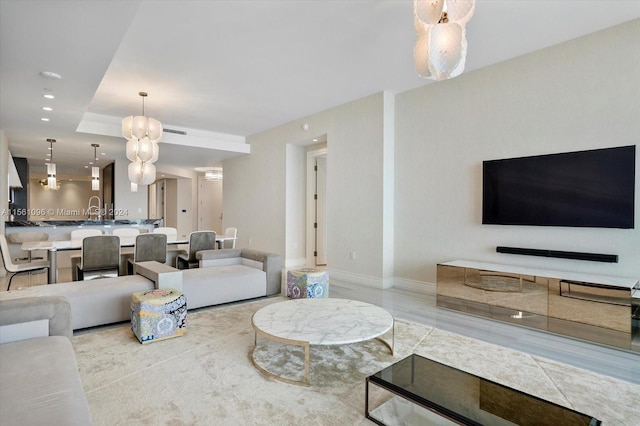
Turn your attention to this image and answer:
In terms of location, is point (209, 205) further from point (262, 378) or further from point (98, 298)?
point (262, 378)

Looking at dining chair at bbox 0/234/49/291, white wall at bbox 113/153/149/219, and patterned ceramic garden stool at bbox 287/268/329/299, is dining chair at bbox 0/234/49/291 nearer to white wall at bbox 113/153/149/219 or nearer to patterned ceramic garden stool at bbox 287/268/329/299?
patterned ceramic garden stool at bbox 287/268/329/299

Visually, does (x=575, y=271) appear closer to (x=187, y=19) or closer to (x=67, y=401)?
(x=67, y=401)

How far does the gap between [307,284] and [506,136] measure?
9.80 feet

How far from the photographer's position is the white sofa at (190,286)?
10.7 feet

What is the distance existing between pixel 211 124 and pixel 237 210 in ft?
7.87

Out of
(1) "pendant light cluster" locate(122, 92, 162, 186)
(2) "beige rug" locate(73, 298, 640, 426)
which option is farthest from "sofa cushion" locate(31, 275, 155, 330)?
(1) "pendant light cluster" locate(122, 92, 162, 186)

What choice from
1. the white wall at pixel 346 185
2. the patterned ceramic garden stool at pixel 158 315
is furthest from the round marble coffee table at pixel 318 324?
the white wall at pixel 346 185

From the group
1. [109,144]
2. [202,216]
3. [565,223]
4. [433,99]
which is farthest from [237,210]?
[565,223]

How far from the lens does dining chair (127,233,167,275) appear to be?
15.1 ft

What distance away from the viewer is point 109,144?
7.27 m

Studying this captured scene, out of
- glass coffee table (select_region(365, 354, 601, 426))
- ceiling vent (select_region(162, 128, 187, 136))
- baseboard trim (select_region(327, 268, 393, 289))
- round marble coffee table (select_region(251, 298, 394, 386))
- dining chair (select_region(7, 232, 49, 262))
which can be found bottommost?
baseboard trim (select_region(327, 268, 393, 289))

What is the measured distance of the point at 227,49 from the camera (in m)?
3.85

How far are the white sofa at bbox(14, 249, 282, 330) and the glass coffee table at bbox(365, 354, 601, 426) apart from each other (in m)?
2.52

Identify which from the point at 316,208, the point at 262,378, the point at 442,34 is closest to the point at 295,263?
the point at 316,208
